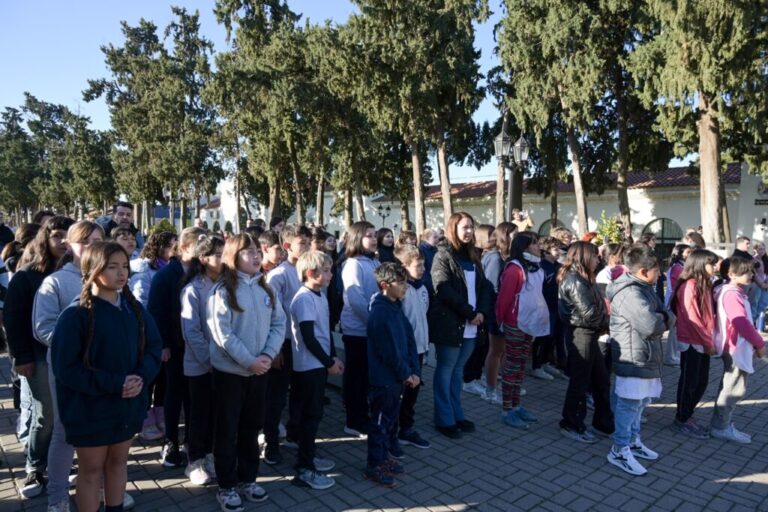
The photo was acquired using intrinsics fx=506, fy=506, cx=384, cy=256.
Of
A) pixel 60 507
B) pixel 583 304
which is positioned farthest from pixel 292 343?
pixel 583 304

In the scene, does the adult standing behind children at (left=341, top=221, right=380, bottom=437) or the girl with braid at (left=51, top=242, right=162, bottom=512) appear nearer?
the girl with braid at (left=51, top=242, right=162, bottom=512)

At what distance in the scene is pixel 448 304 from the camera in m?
4.59

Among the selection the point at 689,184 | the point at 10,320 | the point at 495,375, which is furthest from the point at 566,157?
the point at 10,320

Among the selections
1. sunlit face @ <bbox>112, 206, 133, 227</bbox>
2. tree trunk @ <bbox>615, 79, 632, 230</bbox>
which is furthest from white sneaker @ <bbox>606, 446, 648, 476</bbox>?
tree trunk @ <bbox>615, 79, 632, 230</bbox>

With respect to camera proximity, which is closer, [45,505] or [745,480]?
[45,505]

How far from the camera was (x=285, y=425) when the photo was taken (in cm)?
493

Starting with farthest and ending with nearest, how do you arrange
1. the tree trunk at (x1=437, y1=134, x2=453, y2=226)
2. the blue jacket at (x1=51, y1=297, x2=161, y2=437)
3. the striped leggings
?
the tree trunk at (x1=437, y1=134, x2=453, y2=226) → the striped leggings → the blue jacket at (x1=51, y1=297, x2=161, y2=437)

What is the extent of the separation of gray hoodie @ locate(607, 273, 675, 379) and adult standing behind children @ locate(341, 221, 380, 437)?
6.97 feet

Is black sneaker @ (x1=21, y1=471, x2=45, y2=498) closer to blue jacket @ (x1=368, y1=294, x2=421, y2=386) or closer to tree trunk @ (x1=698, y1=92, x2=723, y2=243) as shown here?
blue jacket @ (x1=368, y1=294, x2=421, y2=386)

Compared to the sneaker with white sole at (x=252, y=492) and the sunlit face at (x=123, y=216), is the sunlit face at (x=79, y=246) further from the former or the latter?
the sunlit face at (x=123, y=216)

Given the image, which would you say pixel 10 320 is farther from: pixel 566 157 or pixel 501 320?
pixel 566 157

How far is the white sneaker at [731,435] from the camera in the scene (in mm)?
4777

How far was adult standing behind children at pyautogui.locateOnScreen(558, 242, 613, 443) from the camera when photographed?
4.64 m

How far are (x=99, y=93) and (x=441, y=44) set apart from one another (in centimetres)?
2994
